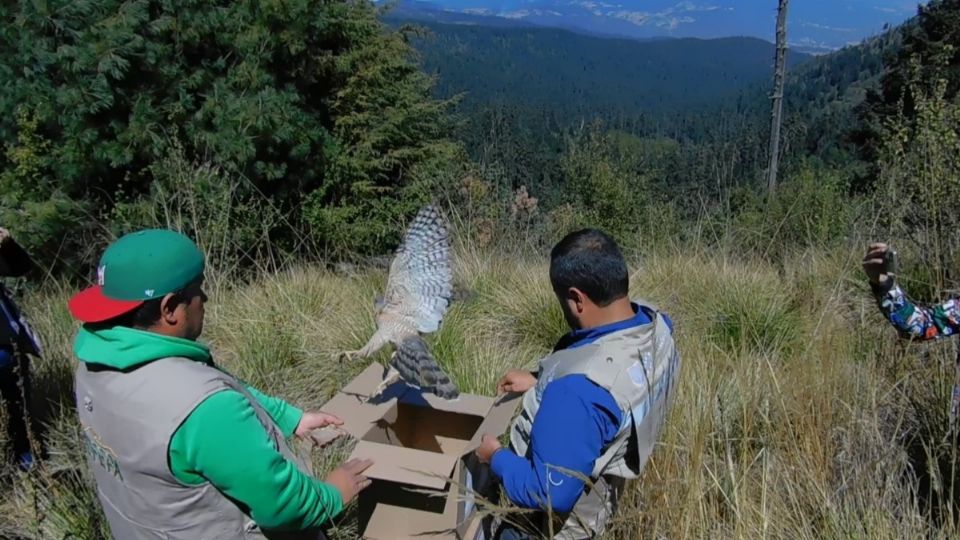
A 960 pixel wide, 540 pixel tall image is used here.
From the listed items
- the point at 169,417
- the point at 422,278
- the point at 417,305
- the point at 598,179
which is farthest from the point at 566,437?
the point at 598,179

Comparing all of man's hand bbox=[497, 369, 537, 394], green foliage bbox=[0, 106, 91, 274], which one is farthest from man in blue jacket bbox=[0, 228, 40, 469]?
green foliage bbox=[0, 106, 91, 274]

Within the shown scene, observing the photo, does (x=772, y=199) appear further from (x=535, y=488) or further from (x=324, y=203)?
(x=324, y=203)

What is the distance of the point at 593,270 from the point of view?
170cm

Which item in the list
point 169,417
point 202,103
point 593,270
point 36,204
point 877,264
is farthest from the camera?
point 202,103

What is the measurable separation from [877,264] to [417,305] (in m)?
1.33

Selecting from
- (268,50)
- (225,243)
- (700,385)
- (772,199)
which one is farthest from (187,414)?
(268,50)

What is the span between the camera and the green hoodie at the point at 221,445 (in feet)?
4.65

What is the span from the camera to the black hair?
170cm

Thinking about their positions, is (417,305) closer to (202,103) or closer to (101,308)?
(101,308)

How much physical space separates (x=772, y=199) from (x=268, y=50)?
8488 mm

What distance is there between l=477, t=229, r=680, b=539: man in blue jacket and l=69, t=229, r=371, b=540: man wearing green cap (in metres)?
0.52

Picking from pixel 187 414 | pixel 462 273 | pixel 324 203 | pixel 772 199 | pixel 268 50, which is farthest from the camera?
pixel 324 203

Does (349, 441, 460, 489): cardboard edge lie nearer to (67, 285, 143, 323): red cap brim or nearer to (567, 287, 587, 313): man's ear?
(567, 287, 587, 313): man's ear

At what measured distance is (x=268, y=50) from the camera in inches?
485
